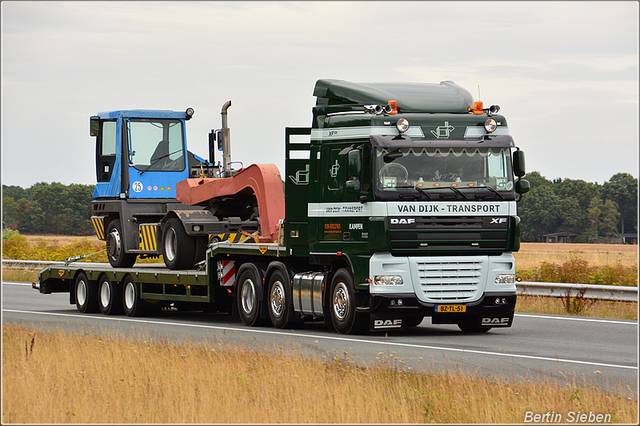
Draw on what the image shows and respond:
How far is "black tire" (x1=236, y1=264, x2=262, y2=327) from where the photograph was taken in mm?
17953

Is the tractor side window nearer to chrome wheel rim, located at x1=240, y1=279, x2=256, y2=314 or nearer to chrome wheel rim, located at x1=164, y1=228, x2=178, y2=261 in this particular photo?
chrome wheel rim, located at x1=164, y1=228, x2=178, y2=261

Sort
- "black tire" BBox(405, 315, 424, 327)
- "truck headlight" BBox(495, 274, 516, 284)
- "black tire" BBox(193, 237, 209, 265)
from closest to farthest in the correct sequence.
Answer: "truck headlight" BBox(495, 274, 516, 284) < "black tire" BBox(405, 315, 424, 327) < "black tire" BBox(193, 237, 209, 265)

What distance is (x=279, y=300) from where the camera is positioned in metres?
17.5

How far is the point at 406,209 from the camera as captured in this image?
1510 cm

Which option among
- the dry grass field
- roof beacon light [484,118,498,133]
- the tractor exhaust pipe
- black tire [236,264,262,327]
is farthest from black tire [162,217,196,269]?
the dry grass field

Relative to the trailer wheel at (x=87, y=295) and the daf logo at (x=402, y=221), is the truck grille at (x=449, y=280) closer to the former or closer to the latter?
the daf logo at (x=402, y=221)

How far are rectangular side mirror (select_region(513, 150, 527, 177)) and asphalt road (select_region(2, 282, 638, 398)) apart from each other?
2.61 m

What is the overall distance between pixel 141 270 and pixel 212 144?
3.15 m

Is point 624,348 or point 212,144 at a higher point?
point 212,144

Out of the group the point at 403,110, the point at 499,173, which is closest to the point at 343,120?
the point at 403,110

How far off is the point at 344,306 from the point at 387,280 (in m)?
1.18

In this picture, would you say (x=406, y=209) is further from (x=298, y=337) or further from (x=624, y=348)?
(x=624, y=348)

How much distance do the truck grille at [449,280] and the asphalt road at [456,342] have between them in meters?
0.70

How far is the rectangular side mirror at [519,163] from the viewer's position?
15.7 metres
